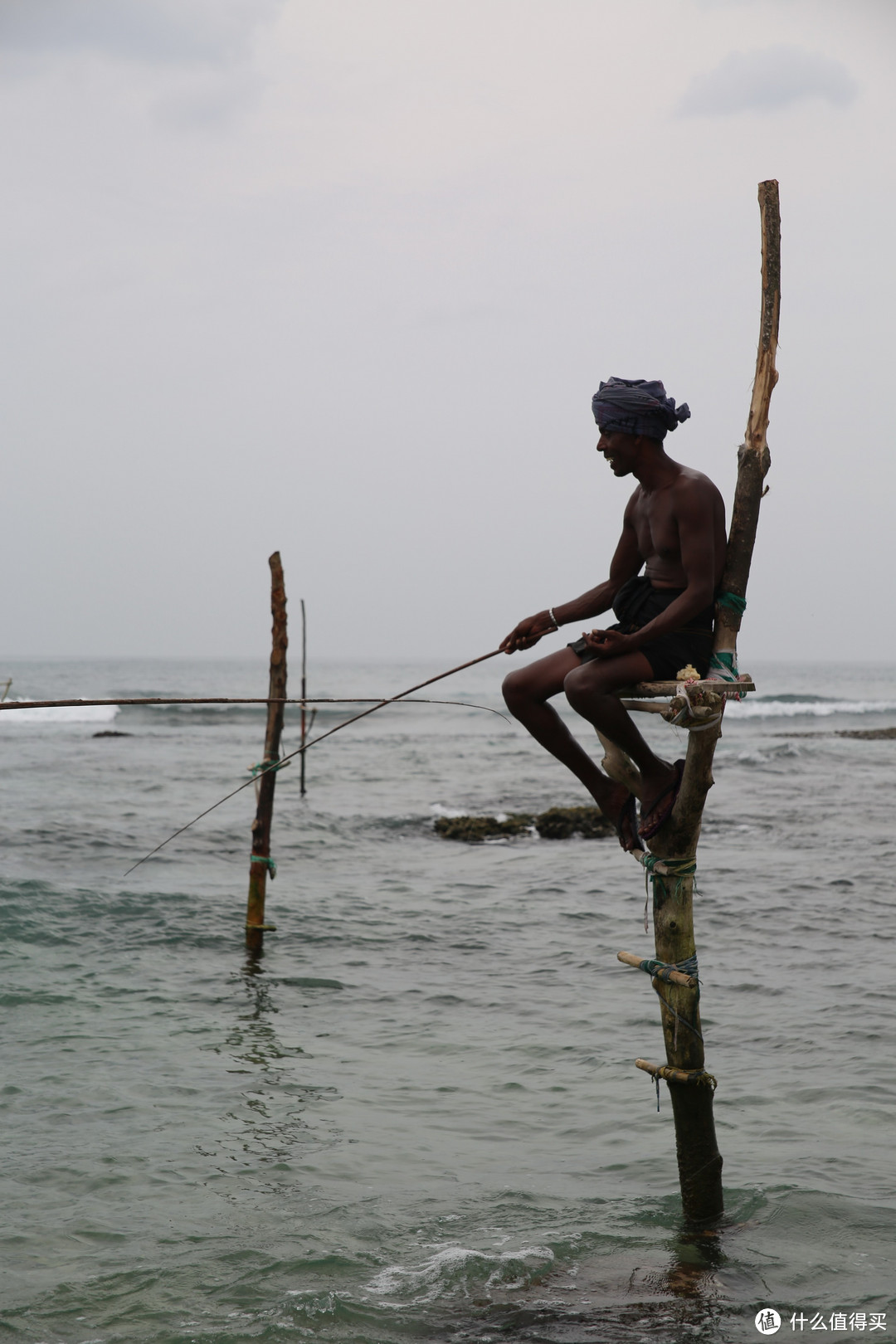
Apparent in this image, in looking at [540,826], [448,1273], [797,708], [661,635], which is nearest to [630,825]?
[661,635]

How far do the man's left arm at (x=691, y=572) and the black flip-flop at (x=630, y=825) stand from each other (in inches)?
29.7

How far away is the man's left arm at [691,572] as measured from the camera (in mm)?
4109

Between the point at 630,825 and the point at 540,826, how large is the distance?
12.5 meters

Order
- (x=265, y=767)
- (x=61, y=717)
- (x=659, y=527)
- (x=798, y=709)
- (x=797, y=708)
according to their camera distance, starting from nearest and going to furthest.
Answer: (x=659, y=527)
(x=265, y=767)
(x=61, y=717)
(x=798, y=709)
(x=797, y=708)

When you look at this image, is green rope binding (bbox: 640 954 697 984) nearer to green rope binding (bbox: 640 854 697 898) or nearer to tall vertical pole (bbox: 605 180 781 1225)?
tall vertical pole (bbox: 605 180 781 1225)

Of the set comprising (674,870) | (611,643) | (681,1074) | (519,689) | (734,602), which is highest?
(734,602)

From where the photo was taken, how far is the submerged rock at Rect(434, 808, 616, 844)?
16609 millimetres

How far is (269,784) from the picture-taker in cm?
955

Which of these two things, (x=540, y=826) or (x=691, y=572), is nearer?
(x=691, y=572)

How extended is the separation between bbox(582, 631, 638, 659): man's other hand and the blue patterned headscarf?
2.70 feet

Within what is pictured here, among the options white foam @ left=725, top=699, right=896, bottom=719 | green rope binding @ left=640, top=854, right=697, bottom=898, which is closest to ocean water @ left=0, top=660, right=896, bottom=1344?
green rope binding @ left=640, top=854, right=697, bottom=898

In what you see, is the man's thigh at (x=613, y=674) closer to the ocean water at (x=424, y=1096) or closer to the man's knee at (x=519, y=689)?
the man's knee at (x=519, y=689)

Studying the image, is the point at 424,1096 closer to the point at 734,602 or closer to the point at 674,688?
the point at 674,688

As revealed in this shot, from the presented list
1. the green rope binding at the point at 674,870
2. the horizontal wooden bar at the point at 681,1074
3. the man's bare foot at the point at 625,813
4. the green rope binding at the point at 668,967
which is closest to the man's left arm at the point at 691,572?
the man's bare foot at the point at 625,813
